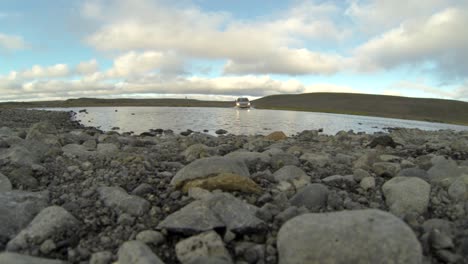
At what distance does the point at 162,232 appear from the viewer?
148 inches

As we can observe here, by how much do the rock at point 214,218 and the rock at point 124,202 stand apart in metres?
0.56

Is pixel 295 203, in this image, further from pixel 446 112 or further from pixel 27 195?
pixel 446 112

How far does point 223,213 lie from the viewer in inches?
159

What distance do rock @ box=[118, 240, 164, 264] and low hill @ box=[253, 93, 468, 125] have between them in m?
76.8

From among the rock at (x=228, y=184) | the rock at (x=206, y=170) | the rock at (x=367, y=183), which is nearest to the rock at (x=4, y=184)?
the rock at (x=206, y=170)

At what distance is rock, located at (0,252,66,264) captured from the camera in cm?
309

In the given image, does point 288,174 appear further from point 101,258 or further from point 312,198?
point 101,258

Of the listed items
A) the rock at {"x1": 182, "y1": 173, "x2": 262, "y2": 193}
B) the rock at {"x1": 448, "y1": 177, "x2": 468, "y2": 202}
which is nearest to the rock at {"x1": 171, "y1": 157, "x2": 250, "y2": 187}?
the rock at {"x1": 182, "y1": 173, "x2": 262, "y2": 193}

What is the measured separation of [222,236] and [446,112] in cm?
9433

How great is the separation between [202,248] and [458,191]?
3.87 m

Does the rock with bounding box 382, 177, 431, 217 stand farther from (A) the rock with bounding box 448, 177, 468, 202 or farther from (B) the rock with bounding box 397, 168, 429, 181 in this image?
(B) the rock with bounding box 397, 168, 429, 181

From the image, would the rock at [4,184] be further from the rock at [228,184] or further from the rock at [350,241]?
the rock at [350,241]

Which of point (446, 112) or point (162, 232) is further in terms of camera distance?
point (446, 112)

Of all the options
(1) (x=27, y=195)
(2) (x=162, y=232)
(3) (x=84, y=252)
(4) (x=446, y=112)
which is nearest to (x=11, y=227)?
(1) (x=27, y=195)
